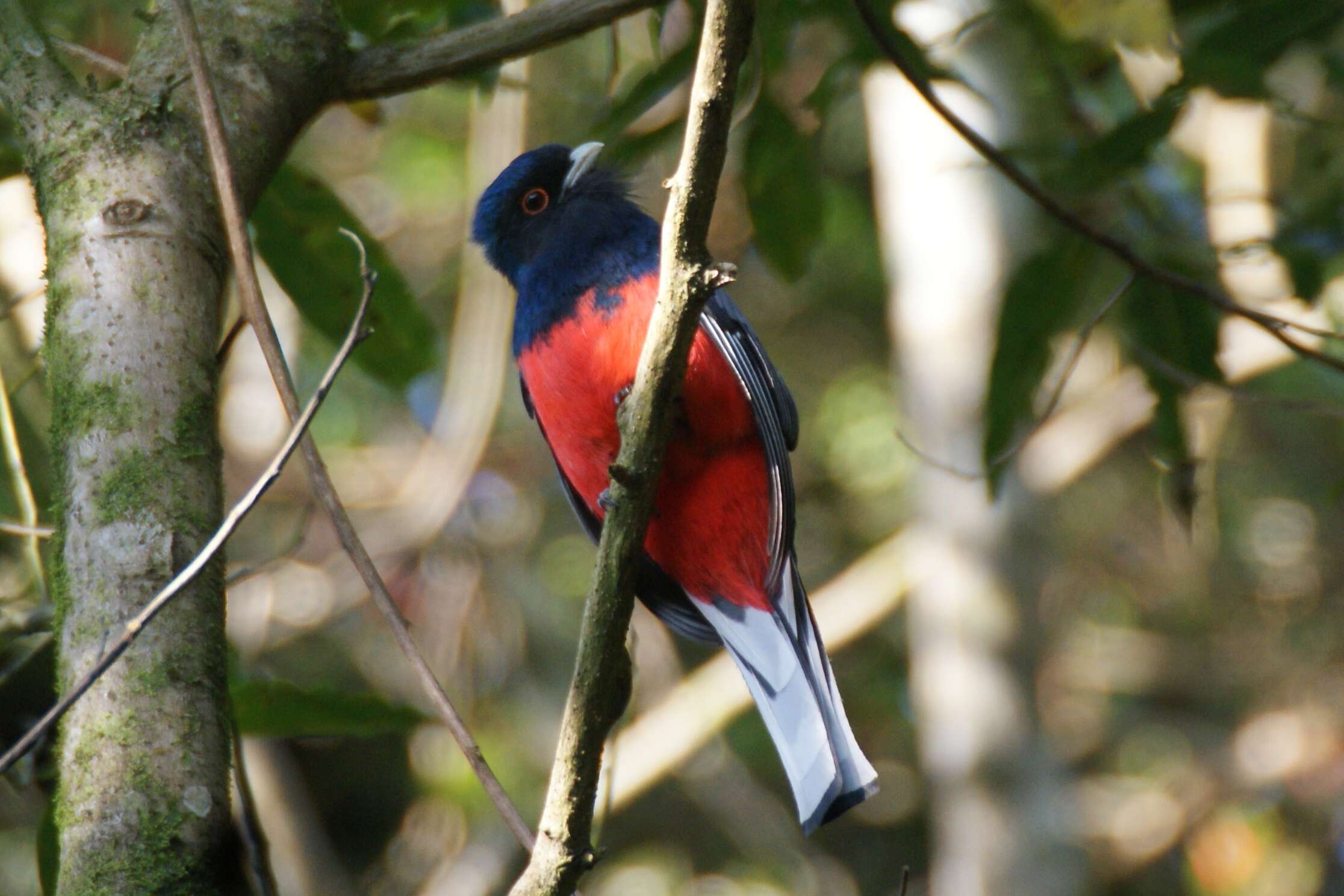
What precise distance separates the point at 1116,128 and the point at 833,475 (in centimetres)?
502

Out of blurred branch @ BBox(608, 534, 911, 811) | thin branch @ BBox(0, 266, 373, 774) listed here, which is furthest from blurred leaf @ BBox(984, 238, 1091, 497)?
blurred branch @ BBox(608, 534, 911, 811)

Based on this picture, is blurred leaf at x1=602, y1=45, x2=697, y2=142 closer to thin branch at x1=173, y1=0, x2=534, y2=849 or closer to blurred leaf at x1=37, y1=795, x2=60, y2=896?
thin branch at x1=173, y1=0, x2=534, y2=849

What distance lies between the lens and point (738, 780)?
7.00m

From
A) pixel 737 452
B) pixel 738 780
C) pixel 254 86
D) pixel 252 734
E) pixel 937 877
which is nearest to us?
pixel 254 86

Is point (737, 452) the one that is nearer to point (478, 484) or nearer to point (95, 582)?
point (95, 582)

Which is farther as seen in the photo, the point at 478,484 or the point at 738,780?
the point at 478,484

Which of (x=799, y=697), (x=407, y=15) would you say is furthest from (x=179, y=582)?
(x=407, y=15)

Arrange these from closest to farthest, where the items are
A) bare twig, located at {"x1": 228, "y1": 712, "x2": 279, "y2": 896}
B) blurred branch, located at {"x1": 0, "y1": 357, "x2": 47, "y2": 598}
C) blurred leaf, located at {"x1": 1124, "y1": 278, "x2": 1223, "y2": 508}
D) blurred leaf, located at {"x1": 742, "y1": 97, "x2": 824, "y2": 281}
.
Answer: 1. bare twig, located at {"x1": 228, "y1": 712, "x2": 279, "y2": 896}
2. blurred branch, located at {"x1": 0, "y1": 357, "x2": 47, "y2": 598}
3. blurred leaf, located at {"x1": 742, "y1": 97, "x2": 824, "y2": 281}
4. blurred leaf, located at {"x1": 1124, "y1": 278, "x2": 1223, "y2": 508}

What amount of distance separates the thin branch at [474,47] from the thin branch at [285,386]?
392 mm

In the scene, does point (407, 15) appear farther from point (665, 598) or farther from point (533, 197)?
point (665, 598)

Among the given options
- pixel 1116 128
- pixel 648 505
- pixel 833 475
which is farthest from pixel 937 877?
pixel 648 505

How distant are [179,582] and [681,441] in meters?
1.43

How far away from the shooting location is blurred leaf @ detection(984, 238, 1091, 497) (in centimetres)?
312

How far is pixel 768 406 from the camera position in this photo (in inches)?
115
